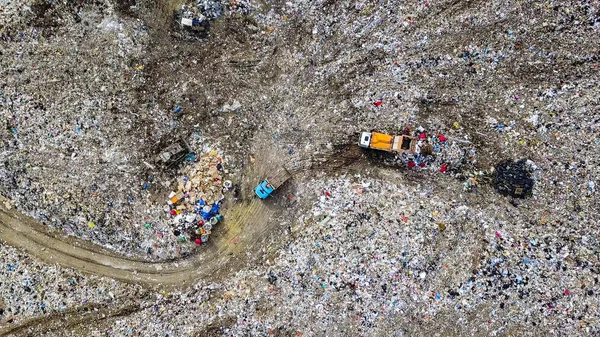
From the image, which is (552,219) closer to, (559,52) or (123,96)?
(559,52)

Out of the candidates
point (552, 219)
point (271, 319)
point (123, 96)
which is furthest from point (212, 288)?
point (552, 219)

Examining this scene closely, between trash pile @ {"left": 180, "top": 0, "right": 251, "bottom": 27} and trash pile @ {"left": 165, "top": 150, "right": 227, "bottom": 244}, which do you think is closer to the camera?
trash pile @ {"left": 165, "top": 150, "right": 227, "bottom": 244}

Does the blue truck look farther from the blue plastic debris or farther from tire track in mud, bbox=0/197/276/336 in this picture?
the blue plastic debris

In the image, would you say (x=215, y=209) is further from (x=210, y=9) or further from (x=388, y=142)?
(x=210, y=9)

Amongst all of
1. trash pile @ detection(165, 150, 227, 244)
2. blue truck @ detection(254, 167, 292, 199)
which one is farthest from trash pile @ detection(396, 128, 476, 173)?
trash pile @ detection(165, 150, 227, 244)

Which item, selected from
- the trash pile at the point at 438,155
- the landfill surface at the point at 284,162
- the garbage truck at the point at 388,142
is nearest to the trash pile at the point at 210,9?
the landfill surface at the point at 284,162

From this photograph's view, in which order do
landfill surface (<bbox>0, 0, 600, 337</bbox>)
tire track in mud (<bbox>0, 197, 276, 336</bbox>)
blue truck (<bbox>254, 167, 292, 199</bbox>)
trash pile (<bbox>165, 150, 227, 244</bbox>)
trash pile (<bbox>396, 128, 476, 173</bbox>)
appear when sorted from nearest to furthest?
landfill surface (<bbox>0, 0, 600, 337</bbox>) → trash pile (<bbox>396, 128, 476, 173</bbox>) → blue truck (<bbox>254, 167, 292, 199</bbox>) → trash pile (<bbox>165, 150, 227, 244</bbox>) → tire track in mud (<bbox>0, 197, 276, 336</bbox>)
